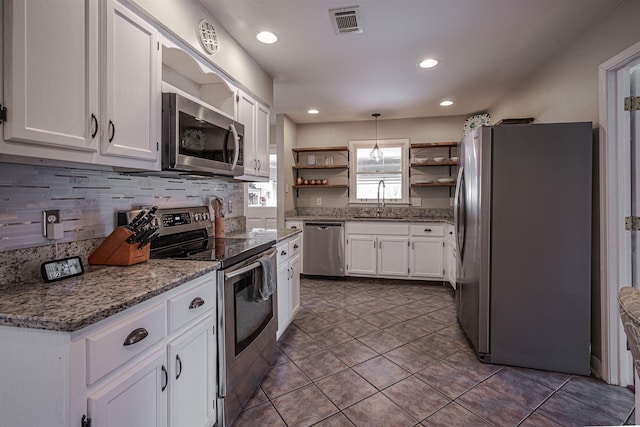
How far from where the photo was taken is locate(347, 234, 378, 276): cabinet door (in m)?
4.39

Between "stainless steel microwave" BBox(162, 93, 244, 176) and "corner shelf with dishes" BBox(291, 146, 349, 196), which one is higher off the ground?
"corner shelf with dishes" BBox(291, 146, 349, 196)

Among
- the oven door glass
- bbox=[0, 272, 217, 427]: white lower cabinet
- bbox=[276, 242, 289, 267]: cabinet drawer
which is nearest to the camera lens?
bbox=[0, 272, 217, 427]: white lower cabinet

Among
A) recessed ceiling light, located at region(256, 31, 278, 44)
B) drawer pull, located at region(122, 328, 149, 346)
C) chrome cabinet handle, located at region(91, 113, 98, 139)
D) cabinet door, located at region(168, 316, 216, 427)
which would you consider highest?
recessed ceiling light, located at region(256, 31, 278, 44)

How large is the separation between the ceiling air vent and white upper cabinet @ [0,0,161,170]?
1.16m

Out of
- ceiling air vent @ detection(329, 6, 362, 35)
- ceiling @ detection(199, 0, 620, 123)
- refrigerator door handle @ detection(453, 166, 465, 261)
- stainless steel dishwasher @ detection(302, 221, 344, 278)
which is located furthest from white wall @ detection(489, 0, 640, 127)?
stainless steel dishwasher @ detection(302, 221, 344, 278)

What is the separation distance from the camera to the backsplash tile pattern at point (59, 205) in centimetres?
121

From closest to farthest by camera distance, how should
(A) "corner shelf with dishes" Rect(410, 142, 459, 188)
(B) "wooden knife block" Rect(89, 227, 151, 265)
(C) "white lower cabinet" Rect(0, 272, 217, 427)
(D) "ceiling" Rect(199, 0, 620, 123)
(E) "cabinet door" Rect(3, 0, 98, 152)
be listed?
(C) "white lower cabinet" Rect(0, 272, 217, 427), (E) "cabinet door" Rect(3, 0, 98, 152), (B) "wooden knife block" Rect(89, 227, 151, 265), (D) "ceiling" Rect(199, 0, 620, 123), (A) "corner shelf with dishes" Rect(410, 142, 459, 188)

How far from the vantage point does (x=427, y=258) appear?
4219mm

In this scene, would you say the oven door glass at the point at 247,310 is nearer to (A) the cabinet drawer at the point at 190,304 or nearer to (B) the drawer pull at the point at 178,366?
(A) the cabinet drawer at the point at 190,304

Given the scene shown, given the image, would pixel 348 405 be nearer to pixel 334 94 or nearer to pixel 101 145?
pixel 101 145

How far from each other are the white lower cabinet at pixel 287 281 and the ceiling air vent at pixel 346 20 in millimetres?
1636

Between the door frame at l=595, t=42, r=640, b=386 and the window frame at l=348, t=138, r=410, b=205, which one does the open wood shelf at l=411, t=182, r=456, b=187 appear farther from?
the door frame at l=595, t=42, r=640, b=386

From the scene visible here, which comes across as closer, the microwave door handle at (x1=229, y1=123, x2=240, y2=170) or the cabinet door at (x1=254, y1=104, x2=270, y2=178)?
the microwave door handle at (x1=229, y1=123, x2=240, y2=170)

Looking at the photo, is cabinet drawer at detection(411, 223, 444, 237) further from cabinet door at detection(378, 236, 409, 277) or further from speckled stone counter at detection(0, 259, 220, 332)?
speckled stone counter at detection(0, 259, 220, 332)
